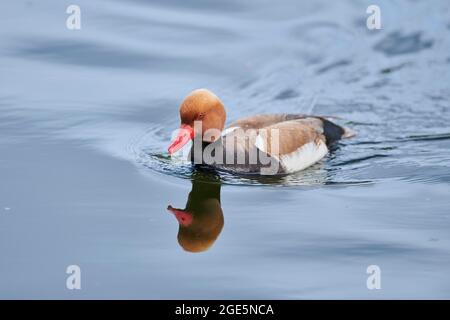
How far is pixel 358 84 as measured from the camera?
12.4 meters

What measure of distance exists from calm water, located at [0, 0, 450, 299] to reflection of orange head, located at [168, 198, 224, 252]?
1.0 inches

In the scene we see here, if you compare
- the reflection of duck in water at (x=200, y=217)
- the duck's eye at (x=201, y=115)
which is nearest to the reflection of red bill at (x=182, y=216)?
the reflection of duck in water at (x=200, y=217)

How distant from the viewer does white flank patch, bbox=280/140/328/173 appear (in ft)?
31.9

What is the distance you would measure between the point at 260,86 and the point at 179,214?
4.22 metres

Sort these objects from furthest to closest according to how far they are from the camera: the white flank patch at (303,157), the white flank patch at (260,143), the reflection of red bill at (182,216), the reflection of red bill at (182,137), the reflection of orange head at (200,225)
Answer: the white flank patch at (303,157) → the white flank patch at (260,143) → the reflection of red bill at (182,137) → the reflection of red bill at (182,216) → the reflection of orange head at (200,225)

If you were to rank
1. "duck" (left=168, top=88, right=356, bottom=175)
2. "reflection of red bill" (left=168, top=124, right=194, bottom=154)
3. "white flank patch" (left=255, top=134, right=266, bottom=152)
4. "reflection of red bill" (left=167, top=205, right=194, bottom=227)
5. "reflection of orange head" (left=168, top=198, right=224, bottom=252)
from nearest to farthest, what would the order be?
"reflection of orange head" (left=168, top=198, right=224, bottom=252) < "reflection of red bill" (left=167, top=205, right=194, bottom=227) < "reflection of red bill" (left=168, top=124, right=194, bottom=154) < "duck" (left=168, top=88, right=356, bottom=175) < "white flank patch" (left=255, top=134, right=266, bottom=152)

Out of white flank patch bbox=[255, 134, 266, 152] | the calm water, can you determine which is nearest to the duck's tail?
the calm water

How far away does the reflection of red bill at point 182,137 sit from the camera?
30.1 feet

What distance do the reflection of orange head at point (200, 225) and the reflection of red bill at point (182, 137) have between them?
26.0 inches

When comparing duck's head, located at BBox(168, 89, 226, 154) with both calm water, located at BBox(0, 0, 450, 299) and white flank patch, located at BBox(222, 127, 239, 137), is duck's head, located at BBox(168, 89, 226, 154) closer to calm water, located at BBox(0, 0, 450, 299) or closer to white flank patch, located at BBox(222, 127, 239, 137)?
white flank patch, located at BBox(222, 127, 239, 137)

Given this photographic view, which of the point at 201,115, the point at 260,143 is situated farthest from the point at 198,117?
the point at 260,143

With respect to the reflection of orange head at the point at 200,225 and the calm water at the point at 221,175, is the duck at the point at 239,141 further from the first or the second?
the reflection of orange head at the point at 200,225

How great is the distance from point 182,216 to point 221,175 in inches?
48.1

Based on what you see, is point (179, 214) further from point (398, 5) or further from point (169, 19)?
point (398, 5)
